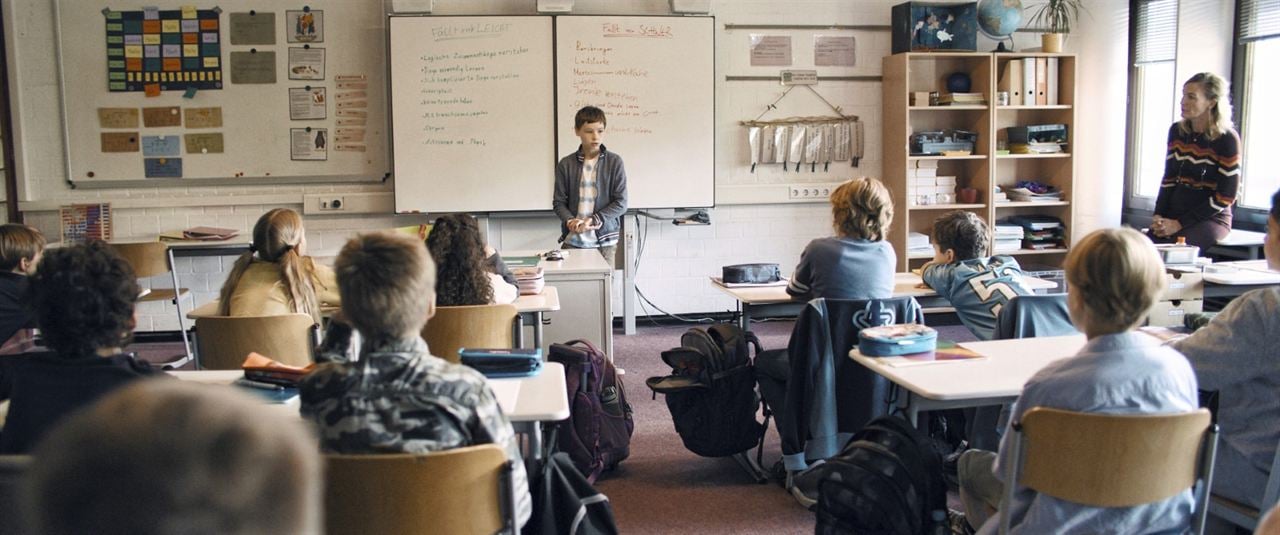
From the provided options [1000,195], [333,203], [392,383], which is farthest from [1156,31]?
[392,383]

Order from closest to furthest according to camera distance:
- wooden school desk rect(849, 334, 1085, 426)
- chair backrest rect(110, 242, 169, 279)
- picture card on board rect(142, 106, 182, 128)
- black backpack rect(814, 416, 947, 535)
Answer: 1. wooden school desk rect(849, 334, 1085, 426)
2. black backpack rect(814, 416, 947, 535)
3. chair backrest rect(110, 242, 169, 279)
4. picture card on board rect(142, 106, 182, 128)

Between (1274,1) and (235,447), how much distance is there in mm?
6729

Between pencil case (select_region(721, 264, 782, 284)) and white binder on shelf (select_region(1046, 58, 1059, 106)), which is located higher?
white binder on shelf (select_region(1046, 58, 1059, 106))

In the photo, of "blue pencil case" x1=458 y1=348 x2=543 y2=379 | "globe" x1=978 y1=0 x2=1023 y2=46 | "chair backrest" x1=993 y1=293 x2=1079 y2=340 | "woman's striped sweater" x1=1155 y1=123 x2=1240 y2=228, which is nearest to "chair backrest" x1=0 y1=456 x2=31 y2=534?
"blue pencil case" x1=458 y1=348 x2=543 y2=379

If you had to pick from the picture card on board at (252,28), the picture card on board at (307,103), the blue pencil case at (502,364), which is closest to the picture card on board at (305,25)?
the picture card on board at (252,28)

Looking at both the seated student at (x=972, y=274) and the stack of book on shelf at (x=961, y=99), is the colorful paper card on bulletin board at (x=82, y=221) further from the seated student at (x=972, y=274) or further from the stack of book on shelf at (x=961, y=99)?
the stack of book on shelf at (x=961, y=99)

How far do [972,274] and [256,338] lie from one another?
8.01ft

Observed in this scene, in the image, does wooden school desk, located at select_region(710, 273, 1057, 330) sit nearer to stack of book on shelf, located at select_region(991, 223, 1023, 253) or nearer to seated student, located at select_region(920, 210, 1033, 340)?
seated student, located at select_region(920, 210, 1033, 340)

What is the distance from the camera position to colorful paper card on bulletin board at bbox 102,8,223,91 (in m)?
6.55

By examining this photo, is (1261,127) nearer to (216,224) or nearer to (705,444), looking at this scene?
(705,444)

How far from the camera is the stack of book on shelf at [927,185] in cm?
712

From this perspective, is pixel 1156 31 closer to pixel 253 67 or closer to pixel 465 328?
pixel 465 328

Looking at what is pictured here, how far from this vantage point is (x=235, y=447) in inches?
27.1

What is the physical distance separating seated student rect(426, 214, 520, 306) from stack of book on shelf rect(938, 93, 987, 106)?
14.4 feet
